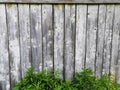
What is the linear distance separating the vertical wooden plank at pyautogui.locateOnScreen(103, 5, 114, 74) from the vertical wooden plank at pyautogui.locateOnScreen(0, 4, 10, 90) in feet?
4.25

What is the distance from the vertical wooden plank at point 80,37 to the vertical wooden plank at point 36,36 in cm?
48

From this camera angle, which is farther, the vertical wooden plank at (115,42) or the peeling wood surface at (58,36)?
the vertical wooden plank at (115,42)

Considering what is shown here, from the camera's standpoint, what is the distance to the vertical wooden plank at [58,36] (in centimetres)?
367

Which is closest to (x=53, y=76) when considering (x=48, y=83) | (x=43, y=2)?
(x=48, y=83)

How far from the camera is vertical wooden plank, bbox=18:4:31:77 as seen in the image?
3.63 meters

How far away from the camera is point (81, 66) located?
12.9ft

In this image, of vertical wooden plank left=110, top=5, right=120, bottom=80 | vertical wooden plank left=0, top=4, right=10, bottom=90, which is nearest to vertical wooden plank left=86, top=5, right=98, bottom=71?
vertical wooden plank left=110, top=5, right=120, bottom=80

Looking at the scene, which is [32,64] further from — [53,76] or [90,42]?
[90,42]

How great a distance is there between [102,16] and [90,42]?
373 millimetres

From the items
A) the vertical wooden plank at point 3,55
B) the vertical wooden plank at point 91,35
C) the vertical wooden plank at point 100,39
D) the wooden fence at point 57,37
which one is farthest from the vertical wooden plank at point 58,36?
the vertical wooden plank at point 3,55

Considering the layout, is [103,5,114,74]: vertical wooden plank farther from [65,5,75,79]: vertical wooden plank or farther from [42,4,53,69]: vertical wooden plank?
[42,4,53,69]: vertical wooden plank

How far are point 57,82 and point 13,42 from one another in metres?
0.77

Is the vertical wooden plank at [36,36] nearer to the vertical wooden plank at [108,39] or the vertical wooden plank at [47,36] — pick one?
the vertical wooden plank at [47,36]

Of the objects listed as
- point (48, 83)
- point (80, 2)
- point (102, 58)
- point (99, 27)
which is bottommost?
point (48, 83)
